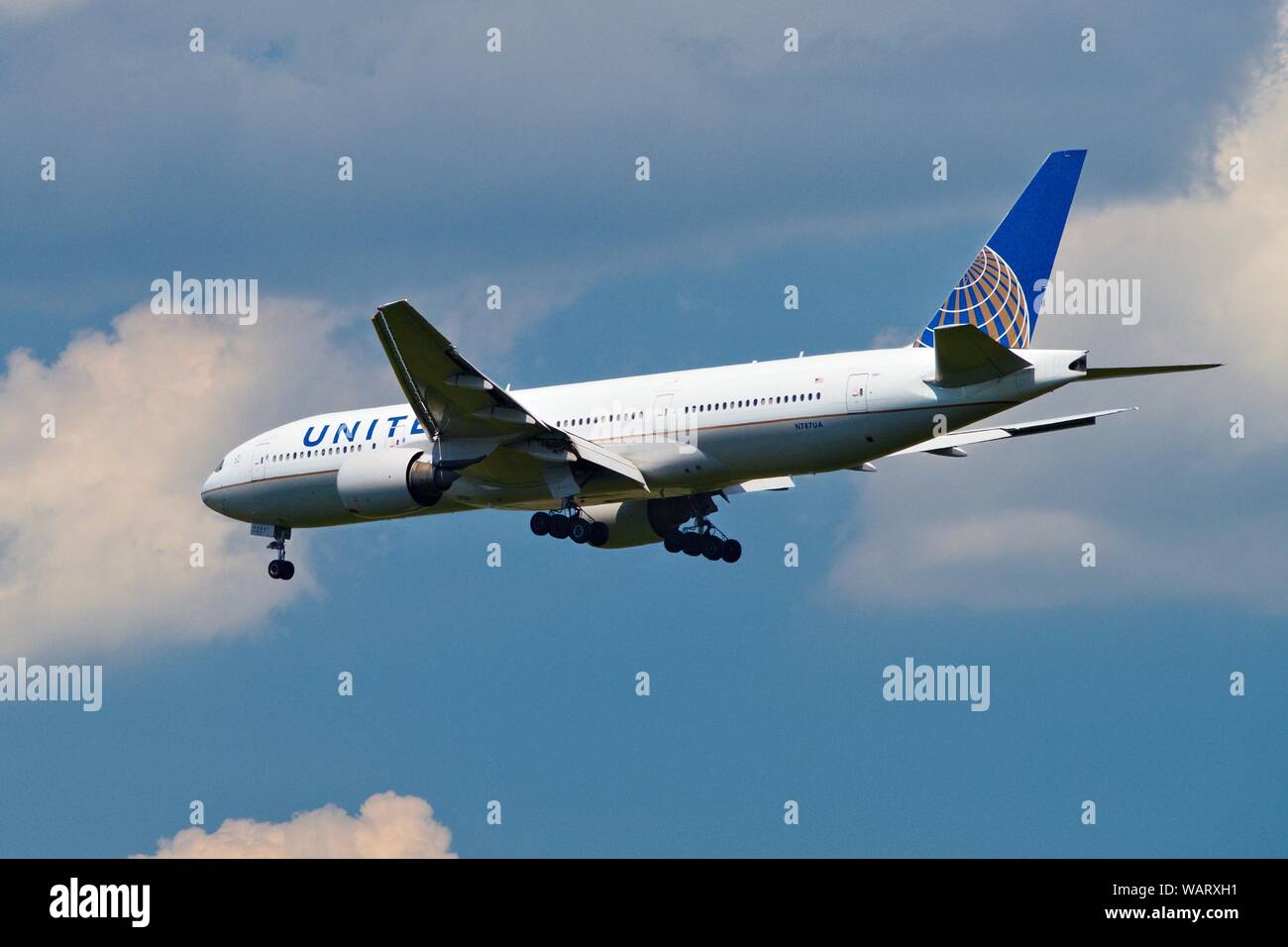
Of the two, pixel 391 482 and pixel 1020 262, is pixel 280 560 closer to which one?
pixel 391 482

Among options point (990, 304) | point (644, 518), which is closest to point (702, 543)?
point (644, 518)

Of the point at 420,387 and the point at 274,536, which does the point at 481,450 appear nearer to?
the point at 420,387

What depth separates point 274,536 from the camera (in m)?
60.0

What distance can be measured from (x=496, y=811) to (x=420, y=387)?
35.6 feet

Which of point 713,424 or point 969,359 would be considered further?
point 713,424

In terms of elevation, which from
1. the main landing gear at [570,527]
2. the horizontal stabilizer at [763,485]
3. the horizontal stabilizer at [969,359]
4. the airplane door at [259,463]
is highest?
the airplane door at [259,463]

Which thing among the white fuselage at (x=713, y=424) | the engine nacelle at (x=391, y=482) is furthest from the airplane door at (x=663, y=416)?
the engine nacelle at (x=391, y=482)

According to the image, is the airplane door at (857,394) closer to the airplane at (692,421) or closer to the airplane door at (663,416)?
the airplane at (692,421)

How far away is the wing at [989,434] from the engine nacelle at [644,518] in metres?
6.23

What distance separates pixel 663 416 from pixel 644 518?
22.1 feet

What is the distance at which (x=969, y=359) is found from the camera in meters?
47.4

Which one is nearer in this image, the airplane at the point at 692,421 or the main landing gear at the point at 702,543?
the airplane at the point at 692,421

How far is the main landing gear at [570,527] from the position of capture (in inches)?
2137

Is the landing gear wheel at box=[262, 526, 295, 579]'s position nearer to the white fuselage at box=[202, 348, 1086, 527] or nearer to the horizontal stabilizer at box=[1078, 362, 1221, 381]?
the white fuselage at box=[202, 348, 1086, 527]
